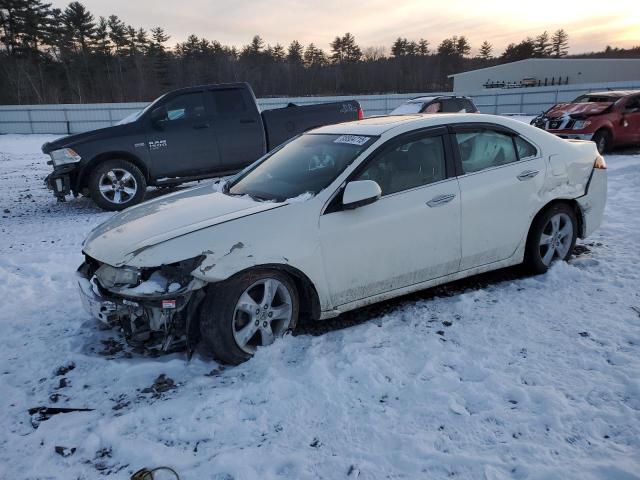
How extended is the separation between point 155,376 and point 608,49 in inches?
4492

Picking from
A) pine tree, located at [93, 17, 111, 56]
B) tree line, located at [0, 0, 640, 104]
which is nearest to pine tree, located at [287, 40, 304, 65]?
tree line, located at [0, 0, 640, 104]

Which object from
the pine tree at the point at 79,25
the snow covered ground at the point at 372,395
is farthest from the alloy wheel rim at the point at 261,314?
the pine tree at the point at 79,25

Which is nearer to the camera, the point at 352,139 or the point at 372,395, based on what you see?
the point at 372,395

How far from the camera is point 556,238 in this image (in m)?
4.62

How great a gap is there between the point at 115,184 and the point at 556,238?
6.68m

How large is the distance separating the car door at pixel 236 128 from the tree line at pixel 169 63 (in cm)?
4646

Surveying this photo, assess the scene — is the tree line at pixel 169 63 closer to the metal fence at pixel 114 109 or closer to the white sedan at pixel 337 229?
the metal fence at pixel 114 109

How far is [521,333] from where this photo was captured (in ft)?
11.6

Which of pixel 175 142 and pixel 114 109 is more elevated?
pixel 114 109

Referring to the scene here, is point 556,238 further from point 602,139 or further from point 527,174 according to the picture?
point 602,139

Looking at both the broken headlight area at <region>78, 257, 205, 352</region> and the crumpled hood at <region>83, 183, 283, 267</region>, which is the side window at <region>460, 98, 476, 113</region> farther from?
the broken headlight area at <region>78, 257, 205, 352</region>

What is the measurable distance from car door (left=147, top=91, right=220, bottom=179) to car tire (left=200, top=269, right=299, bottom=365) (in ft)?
18.3

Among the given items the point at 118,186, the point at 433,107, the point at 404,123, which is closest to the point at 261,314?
the point at 404,123

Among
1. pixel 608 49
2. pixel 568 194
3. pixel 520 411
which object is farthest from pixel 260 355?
pixel 608 49
